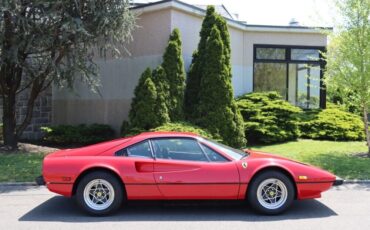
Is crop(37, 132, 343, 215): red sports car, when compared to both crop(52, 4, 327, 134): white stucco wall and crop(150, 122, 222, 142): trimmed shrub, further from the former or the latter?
crop(52, 4, 327, 134): white stucco wall

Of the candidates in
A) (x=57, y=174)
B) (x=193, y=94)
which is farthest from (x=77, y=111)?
(x=57, y=174)

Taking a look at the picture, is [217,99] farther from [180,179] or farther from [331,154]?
[180,179]

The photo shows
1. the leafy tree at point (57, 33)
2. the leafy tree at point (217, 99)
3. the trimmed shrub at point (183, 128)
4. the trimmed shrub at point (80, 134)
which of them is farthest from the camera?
the trimmed shrub at point (80, 134)

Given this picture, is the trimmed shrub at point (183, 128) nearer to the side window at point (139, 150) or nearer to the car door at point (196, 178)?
the side window at point (139, 150)

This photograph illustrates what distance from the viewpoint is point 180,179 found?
22.4 ft

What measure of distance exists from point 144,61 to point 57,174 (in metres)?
8.36

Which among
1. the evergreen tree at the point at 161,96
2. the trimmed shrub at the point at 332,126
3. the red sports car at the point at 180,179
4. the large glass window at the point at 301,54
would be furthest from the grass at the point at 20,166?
the large glass window at the point at 301,54

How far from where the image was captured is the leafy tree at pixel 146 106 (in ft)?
40.9

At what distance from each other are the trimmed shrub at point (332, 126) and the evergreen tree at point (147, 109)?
20.9 ft

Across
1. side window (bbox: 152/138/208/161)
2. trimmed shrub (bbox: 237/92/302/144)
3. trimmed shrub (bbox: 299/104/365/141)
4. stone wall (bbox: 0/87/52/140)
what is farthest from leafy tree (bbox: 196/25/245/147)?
stone wall (bbox: 0/87/52/140)

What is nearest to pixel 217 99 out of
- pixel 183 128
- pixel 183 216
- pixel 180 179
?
pixel 183 128

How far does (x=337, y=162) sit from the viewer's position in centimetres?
1116

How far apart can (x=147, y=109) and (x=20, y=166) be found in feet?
11.9

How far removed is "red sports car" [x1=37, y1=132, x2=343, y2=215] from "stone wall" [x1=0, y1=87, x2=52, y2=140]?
1057 cm
